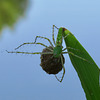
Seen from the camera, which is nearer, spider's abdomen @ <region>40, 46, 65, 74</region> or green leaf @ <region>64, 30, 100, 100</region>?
green leaf @ <region>64, 30, 100, 100</region>

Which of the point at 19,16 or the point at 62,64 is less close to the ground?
the point at 19,16

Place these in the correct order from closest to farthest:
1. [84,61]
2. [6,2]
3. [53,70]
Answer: [84,61]
[53,70]
[6,2]

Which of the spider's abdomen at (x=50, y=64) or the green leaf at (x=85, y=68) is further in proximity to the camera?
the spider's abdomen at (x=50, y=64)

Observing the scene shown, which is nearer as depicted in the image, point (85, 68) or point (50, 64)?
point (85, 68)

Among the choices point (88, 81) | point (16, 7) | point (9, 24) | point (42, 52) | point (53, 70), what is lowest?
point (88, 81)

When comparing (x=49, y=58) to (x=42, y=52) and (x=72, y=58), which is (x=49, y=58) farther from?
(x=72, y=58)

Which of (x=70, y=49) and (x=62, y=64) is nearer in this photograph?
(x=70, y=49)

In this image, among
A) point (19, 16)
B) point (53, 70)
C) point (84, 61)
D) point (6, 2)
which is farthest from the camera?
point (19, 16)

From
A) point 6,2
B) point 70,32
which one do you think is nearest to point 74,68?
point 70,32
